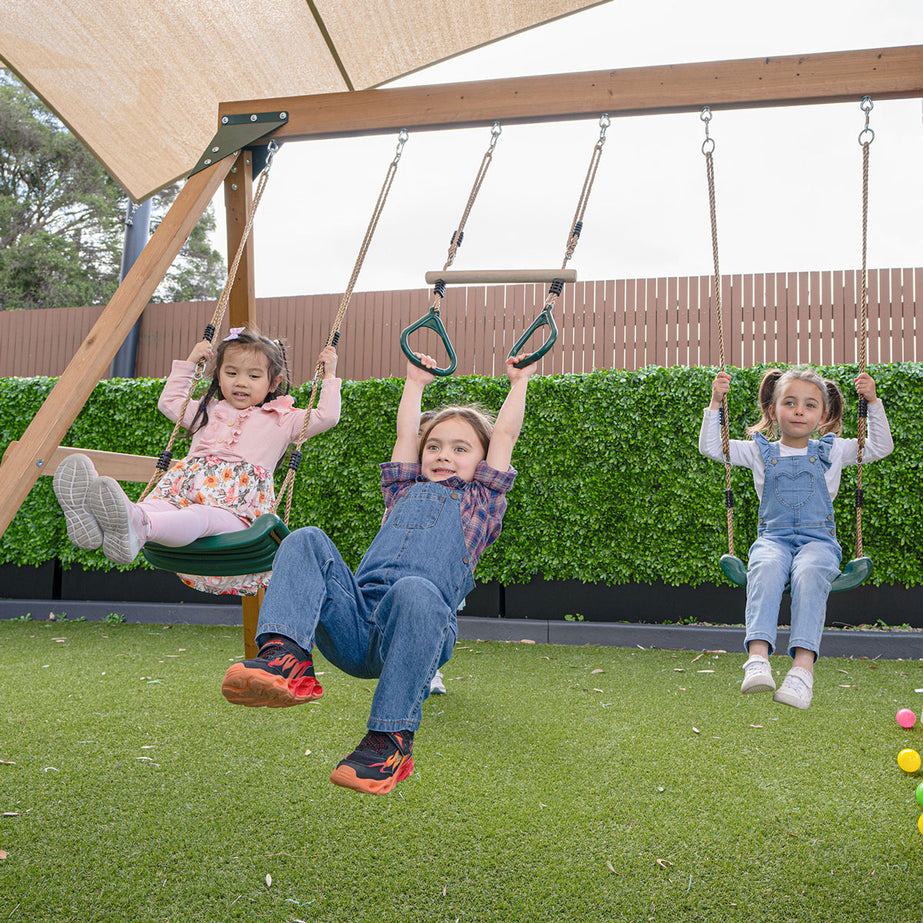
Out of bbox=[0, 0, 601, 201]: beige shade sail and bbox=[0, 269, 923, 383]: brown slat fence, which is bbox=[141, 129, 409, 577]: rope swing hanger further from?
bbox=[0, 269, 923, 383]: brown slat fence

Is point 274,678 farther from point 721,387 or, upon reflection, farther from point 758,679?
point 721,387

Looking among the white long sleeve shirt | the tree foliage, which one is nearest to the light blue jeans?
the white long sleeve shirt

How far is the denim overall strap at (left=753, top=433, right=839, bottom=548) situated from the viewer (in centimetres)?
281

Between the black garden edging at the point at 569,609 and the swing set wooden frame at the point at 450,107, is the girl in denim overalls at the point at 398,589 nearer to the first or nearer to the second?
the swing set wooden frame at the point at 450,107

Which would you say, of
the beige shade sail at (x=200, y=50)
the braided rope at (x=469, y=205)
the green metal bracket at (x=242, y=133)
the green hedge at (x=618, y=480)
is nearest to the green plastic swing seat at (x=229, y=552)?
the braided rope at (x=469, y=205)

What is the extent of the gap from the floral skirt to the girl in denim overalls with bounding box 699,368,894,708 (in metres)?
1.69

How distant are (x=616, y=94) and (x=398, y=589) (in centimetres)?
203

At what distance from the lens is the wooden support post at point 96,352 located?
2465 mm

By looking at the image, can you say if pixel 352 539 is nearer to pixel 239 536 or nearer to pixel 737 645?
pixel 737 645

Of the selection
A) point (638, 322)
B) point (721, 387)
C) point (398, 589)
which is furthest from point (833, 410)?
point (638, 322)

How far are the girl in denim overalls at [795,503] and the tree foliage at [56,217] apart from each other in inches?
732

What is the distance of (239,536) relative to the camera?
238 centimetres

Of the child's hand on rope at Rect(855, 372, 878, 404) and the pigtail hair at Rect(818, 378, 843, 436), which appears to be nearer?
the child's hand on rope at Rect(855, 372, 878, 404)

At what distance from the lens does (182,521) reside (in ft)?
8.44
